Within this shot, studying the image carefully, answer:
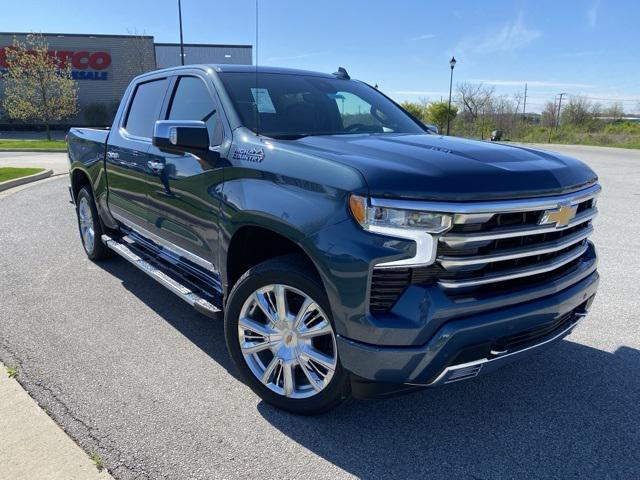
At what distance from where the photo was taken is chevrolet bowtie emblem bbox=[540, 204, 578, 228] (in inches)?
97.4

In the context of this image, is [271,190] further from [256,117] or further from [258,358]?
[258,358]

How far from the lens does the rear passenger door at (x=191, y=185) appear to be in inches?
125

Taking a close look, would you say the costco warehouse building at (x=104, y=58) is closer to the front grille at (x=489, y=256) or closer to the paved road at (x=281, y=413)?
the paved road at (x=281, y=413)

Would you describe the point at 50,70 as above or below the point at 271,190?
above

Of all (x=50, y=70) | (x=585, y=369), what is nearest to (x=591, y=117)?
(x=50, y=70)

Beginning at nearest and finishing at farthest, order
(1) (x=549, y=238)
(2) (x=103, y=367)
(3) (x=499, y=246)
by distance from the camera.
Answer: (3) (x=499, y=246) → (1) (x=549, y=238) → (2) (x=103, y=367)

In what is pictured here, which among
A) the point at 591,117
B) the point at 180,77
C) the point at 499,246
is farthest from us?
the point at 591,117

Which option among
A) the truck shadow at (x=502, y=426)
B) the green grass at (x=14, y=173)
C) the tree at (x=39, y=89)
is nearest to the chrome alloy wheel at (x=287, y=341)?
the truck shadow at (x=502, y=426)

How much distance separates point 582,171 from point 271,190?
1.75 m

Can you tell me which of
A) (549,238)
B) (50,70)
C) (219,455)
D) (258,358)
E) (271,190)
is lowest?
(219,455)

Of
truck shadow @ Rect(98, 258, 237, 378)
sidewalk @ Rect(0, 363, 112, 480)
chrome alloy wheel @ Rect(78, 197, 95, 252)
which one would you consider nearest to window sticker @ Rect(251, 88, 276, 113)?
truck shadow @ Rect(98, 258, 237, 378)

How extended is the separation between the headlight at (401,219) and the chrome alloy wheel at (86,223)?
433 centimetres

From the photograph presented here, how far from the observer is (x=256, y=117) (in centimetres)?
324

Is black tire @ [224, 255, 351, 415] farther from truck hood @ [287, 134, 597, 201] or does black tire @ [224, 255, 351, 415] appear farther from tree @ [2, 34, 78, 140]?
tree @ [2, 34, 78, 140]
